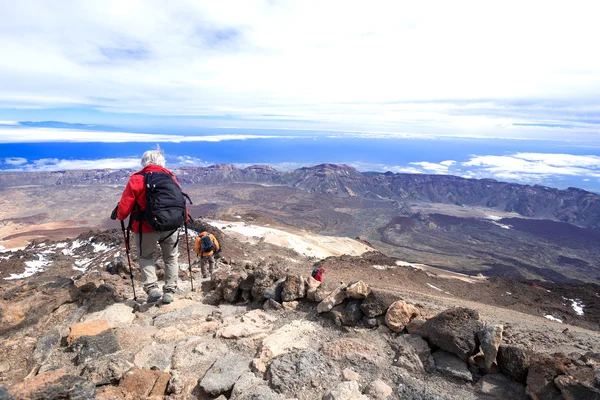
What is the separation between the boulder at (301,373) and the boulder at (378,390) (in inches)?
17.3

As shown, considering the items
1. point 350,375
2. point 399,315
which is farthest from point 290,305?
point 350,375

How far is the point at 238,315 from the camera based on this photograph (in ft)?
19.4

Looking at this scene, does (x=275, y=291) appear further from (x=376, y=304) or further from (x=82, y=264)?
(x=82, y=264)

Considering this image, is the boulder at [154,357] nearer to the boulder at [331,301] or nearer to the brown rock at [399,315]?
the boulder at [331,301]

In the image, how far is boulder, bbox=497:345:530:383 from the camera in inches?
142

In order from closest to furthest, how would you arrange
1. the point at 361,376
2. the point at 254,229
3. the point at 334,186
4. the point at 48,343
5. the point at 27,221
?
the point at 361,376, the point at 48,343, the point at 254,229, the point at 27,221, the point at 334,186

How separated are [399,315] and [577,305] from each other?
2330cm

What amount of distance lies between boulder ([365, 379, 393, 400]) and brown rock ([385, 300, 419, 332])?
1.15m

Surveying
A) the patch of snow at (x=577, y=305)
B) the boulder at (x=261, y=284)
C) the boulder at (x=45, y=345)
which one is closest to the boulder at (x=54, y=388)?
the boulder at (x=45, y=345)

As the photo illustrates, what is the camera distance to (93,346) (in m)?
4.21

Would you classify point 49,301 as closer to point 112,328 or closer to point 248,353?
point 112,328

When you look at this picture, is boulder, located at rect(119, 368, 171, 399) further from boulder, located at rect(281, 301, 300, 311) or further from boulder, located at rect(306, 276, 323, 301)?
boulder, located at rect(306, 276, 323, 301)

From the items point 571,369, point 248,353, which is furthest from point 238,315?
point 571,369

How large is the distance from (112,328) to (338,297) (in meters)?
3.50
